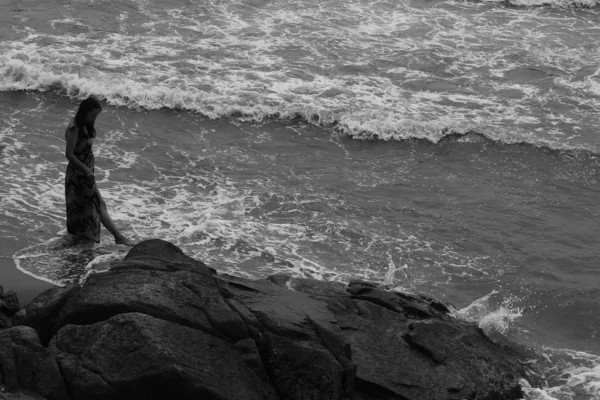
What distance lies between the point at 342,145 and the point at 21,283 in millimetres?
6464

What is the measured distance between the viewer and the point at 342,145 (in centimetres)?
1373

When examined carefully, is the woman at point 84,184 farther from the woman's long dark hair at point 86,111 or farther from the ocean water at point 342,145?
the ocean water at point 342,145

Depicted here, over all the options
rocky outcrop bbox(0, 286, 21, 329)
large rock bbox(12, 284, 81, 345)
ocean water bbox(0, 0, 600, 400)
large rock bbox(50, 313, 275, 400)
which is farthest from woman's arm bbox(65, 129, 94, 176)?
large rock bbox(50, 313, 275, 400)

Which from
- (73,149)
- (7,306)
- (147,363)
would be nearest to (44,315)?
Result: (7,306)

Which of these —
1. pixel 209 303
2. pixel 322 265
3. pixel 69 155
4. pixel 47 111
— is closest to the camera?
pixel 209 303

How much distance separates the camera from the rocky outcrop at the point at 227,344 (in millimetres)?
6031

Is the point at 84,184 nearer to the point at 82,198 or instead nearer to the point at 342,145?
the point at 82,198

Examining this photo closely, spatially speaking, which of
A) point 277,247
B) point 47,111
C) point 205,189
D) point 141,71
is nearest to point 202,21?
point 141,71

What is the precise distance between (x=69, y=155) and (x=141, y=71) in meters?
6.99

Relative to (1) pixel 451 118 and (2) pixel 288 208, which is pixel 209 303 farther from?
(1) pixel 451 118

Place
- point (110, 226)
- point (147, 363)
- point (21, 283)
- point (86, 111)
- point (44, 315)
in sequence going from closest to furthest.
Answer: point (147, 363), point (44, 315), point (21, 283), point (86, 111), point (110, 226)

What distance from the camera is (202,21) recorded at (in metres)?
17.9

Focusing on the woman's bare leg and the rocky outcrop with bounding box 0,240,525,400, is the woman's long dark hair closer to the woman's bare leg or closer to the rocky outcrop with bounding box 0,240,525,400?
the woman's bare leg

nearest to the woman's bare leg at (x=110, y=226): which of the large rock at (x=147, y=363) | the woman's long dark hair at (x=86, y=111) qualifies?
the woman's long dark hair at (x=86, y=111)
